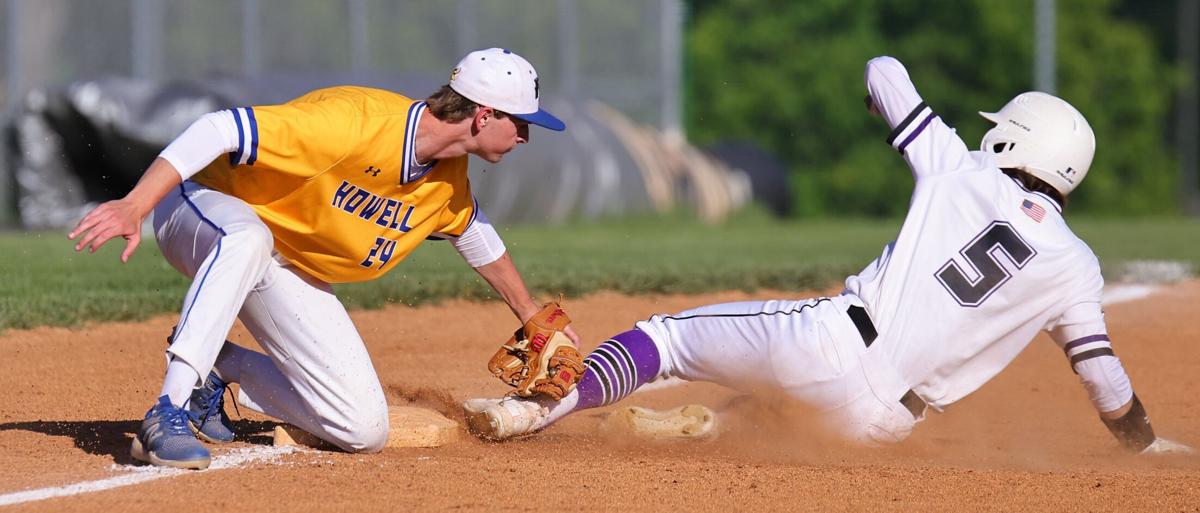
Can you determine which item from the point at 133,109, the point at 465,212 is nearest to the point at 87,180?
the point at 133,109

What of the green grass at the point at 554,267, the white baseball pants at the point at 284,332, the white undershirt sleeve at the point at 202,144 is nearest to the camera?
the white undershirt sleeve at the point at 202,144

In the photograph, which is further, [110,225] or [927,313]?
[927,313]

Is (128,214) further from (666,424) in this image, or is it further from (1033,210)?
(1033,210)

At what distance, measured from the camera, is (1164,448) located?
5.41 metres

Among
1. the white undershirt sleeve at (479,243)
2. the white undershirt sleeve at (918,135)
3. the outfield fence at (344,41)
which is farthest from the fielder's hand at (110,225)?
the outfield fence at (344,41)

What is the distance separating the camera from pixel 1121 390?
5.22 m

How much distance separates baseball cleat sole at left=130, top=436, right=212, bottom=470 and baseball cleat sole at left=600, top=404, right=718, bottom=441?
1.62 m

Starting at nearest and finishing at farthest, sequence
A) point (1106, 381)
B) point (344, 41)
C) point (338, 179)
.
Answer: point (338, 179) < point (1106, 381) < point (344, 41)

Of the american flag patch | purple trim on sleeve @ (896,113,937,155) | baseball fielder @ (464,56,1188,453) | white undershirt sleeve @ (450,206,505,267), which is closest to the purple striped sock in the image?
baseball fielder @ (464,56,1188,453)

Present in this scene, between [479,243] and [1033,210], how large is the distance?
6.18 feet

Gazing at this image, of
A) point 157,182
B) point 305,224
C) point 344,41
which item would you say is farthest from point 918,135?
point 344,41

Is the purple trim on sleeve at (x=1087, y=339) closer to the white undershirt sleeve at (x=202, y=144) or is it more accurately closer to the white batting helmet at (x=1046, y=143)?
the white batting helmet at (x=1046, y=143)

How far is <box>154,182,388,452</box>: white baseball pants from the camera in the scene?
14.9ft

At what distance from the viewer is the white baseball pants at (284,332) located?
455 cm
